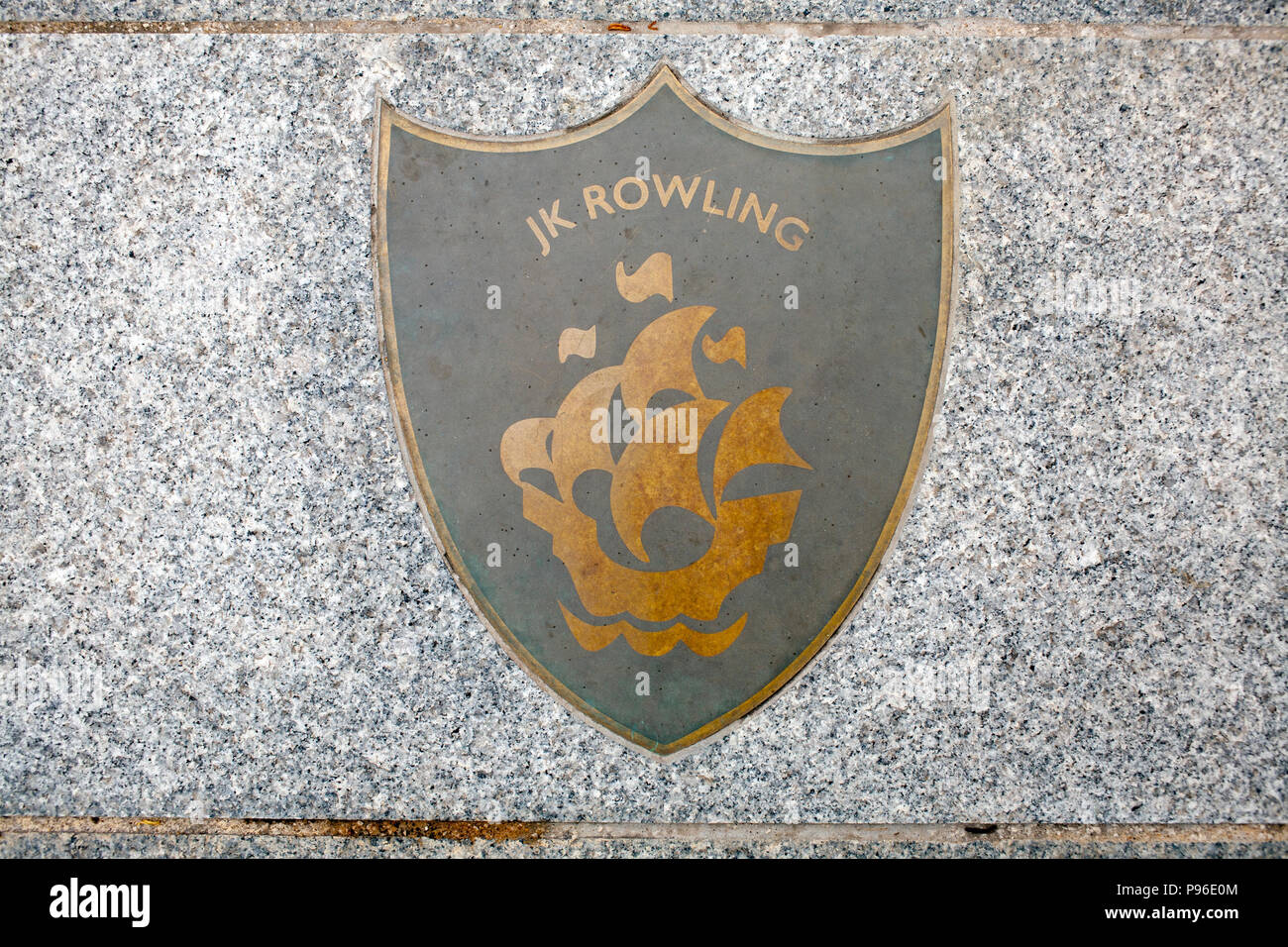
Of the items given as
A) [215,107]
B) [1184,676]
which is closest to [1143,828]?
[1184,676]

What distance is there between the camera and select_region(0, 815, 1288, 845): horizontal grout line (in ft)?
5.59

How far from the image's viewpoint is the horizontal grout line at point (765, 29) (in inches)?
67.8

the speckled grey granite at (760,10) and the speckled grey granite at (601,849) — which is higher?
the speckled grey granite at (760,10)

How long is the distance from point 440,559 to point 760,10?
1447 mm

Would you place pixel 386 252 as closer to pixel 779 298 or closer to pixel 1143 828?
pixel 779 298

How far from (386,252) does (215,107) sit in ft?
1.80

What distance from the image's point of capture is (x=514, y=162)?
1676 millimetres

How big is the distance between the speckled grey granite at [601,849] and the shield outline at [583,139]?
0.25 m

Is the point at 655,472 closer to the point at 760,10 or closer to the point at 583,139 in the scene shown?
the point at 583,139

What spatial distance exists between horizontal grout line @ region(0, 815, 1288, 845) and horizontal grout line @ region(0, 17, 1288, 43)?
179 cm
